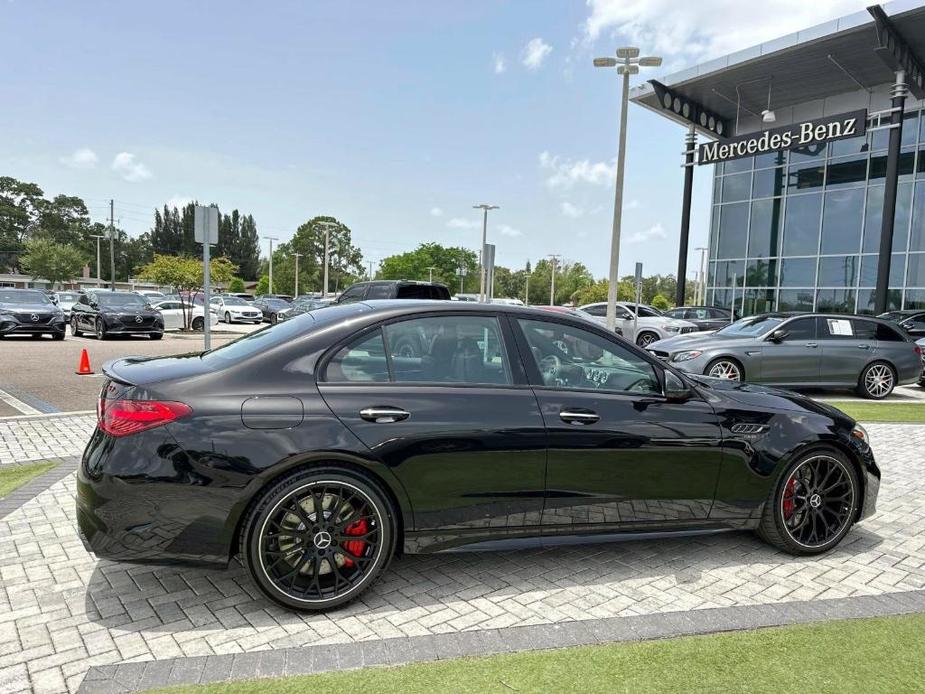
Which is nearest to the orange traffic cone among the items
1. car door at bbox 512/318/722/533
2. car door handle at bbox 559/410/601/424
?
car door at bbox 512/318/722/533

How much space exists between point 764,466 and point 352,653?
2.59 m

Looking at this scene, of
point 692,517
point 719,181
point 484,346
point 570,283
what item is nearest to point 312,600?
point 484,346

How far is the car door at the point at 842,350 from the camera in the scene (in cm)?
1104

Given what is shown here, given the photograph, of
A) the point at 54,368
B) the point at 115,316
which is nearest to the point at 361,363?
the point at 54,368

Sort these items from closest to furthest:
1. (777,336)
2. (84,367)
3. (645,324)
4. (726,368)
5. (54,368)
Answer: (726,368), (777,336), (84,367), (54,368), (645,324)

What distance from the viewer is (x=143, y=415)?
9.36 ft

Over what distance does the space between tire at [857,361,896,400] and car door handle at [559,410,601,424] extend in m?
10.3

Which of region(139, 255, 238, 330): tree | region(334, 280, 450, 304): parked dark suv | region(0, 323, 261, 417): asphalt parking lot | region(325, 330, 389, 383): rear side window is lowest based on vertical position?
region(0, 323, 261, 417): asphalt parking lot

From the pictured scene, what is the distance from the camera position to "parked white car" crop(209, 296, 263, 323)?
3192 centimetres

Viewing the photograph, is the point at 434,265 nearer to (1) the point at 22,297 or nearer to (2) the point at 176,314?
(2) the point at 176,314

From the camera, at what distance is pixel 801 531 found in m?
3.89

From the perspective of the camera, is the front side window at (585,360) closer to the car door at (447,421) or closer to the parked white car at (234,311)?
the car door at (447,421)

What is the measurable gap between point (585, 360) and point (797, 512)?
172cm

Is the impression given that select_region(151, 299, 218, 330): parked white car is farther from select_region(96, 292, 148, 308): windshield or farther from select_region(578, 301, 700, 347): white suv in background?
select_region(578, 301, 700, 347): white suv in background
